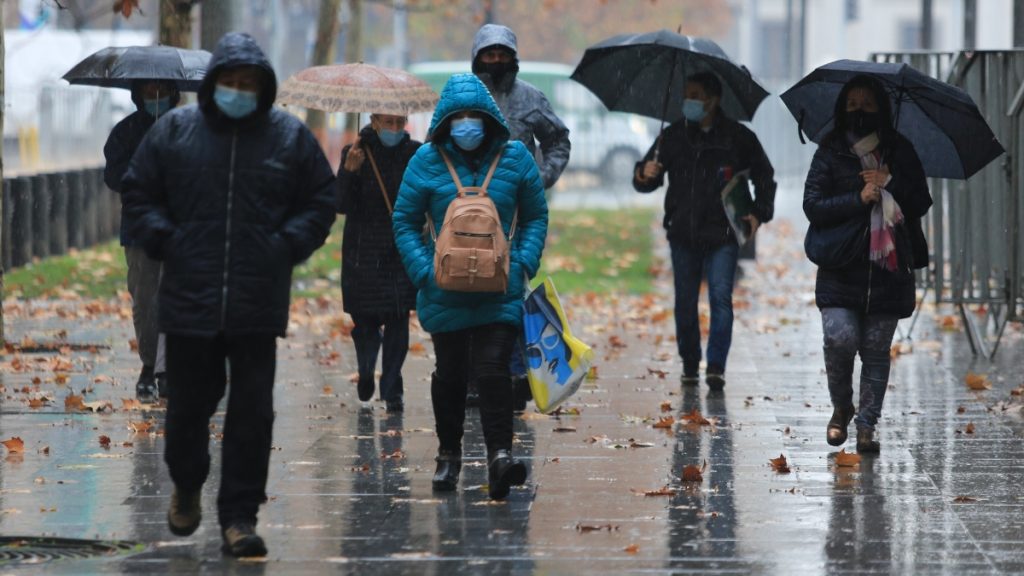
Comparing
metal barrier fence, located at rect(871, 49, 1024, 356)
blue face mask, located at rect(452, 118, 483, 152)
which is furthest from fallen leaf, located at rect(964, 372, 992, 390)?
blue face mask, located at rect(452, 118, 483, 152)

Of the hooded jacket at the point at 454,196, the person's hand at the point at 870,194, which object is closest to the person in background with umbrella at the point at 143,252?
the hooded jacket at the point at 454,196

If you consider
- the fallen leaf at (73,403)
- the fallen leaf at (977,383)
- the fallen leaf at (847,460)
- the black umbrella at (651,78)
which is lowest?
the fallen leaf at (847,460)

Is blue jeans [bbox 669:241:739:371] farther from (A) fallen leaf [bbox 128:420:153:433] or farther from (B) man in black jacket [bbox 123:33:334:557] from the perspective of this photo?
(B) man in black jacket [bbox 123:33:334:557]

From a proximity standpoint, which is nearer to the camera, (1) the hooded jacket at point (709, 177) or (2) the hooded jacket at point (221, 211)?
(2) the hooded jacket at point (221, 211)

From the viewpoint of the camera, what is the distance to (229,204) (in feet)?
21.2

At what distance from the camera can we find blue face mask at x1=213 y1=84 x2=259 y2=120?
642cm

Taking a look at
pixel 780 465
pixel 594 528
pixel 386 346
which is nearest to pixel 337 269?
pixel 386 346

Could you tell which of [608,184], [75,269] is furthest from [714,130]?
[608,184]

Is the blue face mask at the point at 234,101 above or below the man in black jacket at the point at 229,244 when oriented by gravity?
above

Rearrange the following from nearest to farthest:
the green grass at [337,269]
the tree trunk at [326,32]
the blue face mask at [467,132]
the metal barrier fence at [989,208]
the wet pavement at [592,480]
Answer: the wet pavement at [592,480] < the blue face mask at [467,132] < the metal barrier fence at [989,208] < the green grass at [337,269] < the tree trunk at [326,32]

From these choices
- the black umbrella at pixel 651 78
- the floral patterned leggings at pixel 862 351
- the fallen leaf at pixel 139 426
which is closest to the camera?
the floral patterned leggings at pixel 862 351

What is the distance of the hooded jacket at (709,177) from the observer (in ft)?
35.1

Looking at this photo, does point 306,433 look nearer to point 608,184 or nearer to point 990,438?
point 990,438

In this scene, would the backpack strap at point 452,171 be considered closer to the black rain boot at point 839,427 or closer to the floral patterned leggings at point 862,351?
the floral patterned leggings at point 862,351
